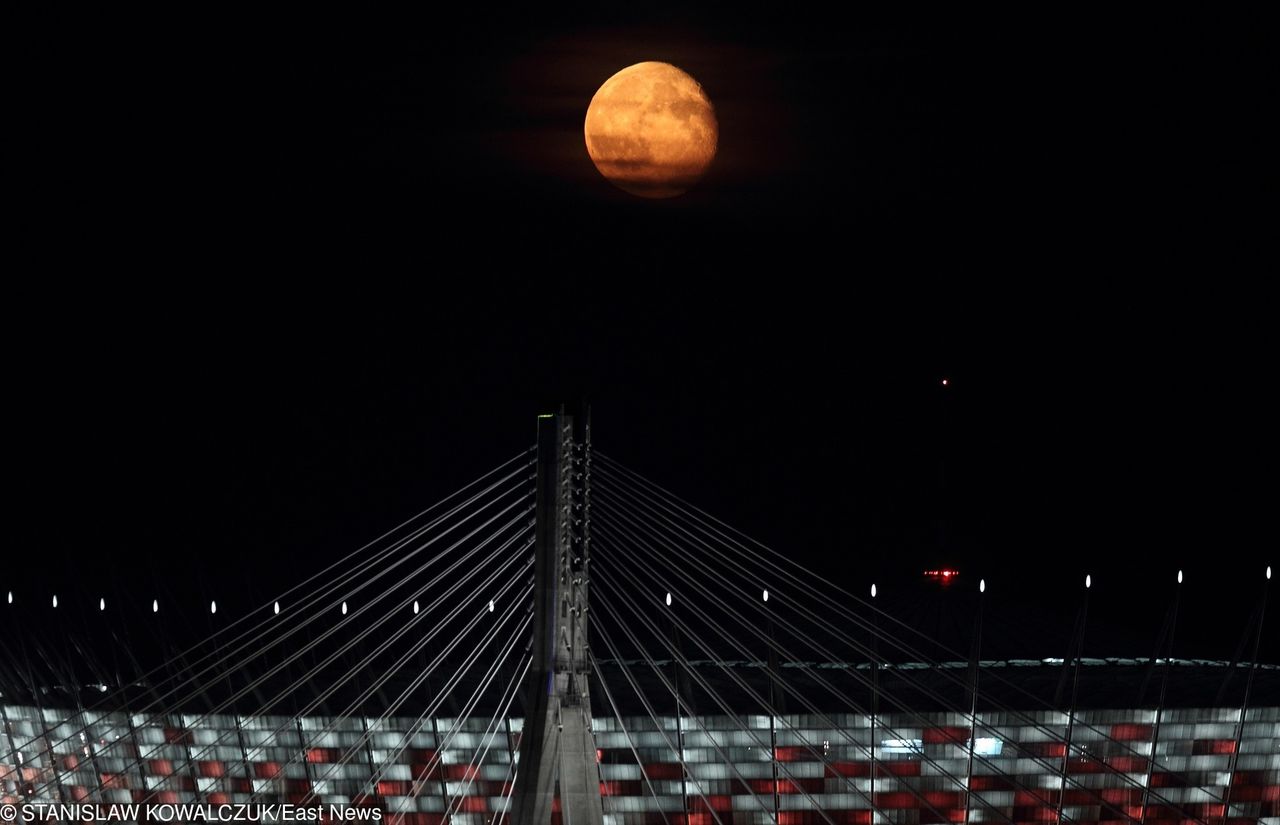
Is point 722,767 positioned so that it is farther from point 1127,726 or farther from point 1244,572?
point 1244,572

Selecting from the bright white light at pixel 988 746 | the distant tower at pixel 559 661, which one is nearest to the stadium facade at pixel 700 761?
the bright white light at pixel 988 746

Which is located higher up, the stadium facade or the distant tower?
the distant tower

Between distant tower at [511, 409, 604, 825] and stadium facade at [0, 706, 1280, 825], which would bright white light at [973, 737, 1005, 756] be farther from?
distant tower at [511, 409, 604, 825]

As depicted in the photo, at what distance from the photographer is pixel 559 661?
30484 mm

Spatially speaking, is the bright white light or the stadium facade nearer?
the stadium facade

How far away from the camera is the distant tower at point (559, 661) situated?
29.7 meters

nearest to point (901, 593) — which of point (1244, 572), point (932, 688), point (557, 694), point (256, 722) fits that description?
point (932, 688)

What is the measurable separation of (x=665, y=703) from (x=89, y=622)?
28361mm

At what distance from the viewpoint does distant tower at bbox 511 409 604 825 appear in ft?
97.3

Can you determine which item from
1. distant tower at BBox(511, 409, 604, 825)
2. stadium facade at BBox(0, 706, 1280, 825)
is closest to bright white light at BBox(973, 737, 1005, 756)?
stadium facade at BBox(0, 706, 1280, 825)

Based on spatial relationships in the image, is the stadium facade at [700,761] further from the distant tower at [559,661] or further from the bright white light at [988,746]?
the distant tower at [559,661]

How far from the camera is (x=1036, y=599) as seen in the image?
9788cm

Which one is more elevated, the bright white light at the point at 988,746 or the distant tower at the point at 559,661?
the distant tower at the point at 559,661

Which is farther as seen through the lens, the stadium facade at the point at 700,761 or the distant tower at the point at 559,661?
the stadium facade at the point at 700,761
